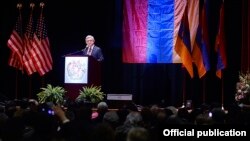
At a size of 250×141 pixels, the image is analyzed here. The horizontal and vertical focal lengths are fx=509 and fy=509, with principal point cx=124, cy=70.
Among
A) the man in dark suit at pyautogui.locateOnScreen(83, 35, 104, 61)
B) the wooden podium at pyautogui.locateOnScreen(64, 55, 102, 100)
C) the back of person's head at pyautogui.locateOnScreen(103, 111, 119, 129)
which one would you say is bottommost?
the back of person's head at pyautogui.locateOnScreen(103, 111, 119, 129)

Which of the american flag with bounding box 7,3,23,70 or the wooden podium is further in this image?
the american flag with bounding box 7,3,23,70

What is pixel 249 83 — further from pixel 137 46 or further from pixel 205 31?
pixel 137 46

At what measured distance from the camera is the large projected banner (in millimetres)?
11344

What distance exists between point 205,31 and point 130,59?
239 centimetres

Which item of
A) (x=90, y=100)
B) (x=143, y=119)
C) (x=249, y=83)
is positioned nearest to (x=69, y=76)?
(x=90, y=100)

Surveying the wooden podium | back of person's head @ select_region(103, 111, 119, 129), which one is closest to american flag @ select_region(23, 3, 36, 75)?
the wooden podium

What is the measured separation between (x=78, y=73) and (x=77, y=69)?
0.34 feet

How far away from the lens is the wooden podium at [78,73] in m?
11.4

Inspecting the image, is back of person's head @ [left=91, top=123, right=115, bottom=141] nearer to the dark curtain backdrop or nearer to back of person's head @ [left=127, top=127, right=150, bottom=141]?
back of person's head @ [left=127, top=127, right=150, bottom=141]

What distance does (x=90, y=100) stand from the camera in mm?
11039

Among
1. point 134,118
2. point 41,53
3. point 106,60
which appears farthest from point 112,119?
point 106,60

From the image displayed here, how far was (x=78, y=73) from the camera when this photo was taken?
11.5m

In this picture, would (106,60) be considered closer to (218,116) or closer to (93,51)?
(93,51)

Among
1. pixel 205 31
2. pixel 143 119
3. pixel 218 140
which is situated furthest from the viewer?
pixel 205 31
